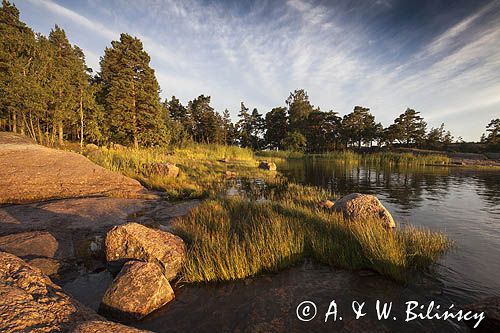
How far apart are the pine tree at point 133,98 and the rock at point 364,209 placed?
2466 cm

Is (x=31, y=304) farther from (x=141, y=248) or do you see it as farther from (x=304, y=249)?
(x=304, y=249)

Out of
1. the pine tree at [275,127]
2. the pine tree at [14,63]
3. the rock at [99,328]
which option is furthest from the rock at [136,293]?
the pine tree at [275,127]

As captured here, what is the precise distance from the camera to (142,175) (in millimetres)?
13625

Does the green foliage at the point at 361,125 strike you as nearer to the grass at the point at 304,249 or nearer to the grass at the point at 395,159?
the grass at the point at 395,159

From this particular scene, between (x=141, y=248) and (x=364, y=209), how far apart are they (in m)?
6.46

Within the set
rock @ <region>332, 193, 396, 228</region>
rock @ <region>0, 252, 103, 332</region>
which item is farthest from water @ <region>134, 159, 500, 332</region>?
rock @ <region>332, 193, 396, 228</region>

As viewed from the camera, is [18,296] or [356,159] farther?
[356,159]

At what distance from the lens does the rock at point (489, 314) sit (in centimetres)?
307

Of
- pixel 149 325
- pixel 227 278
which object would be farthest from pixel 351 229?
pixel 149 325

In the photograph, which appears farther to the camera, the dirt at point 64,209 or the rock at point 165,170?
the rock at point 165,170

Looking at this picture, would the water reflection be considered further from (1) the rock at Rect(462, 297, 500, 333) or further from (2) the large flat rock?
(2) the large flat rock

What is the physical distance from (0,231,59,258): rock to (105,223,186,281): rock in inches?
58.5

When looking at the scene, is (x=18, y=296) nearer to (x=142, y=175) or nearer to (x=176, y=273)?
(x=176, y=273)

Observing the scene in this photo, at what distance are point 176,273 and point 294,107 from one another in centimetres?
6774
